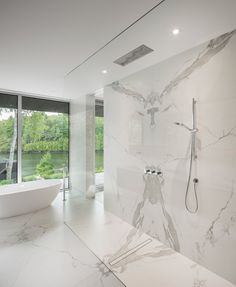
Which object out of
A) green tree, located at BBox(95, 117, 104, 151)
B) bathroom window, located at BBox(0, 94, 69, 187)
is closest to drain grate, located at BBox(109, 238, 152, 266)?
→ green tree, located at BBox(95, 117, 104, 151)

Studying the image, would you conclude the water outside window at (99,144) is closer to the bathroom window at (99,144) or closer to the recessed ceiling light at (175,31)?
the bathroom window at (99,144)

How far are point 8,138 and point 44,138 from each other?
0.80 meters

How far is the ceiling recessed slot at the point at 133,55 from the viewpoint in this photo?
91.6 inches

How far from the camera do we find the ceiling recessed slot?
2.33 meters

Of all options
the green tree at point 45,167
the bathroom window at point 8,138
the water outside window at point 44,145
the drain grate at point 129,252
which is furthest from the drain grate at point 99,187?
the bathroom window at point 8,138

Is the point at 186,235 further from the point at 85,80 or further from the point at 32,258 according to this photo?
the point at 85,80

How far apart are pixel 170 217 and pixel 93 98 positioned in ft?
9.73

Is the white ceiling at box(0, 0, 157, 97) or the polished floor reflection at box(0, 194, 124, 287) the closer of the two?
the white ceiling at box(0, 0, 157, 97)

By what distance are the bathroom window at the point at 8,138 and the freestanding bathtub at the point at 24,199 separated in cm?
46

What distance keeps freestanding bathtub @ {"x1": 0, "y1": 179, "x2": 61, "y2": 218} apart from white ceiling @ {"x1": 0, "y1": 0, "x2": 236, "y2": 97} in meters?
2.17

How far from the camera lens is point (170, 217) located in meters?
2.49

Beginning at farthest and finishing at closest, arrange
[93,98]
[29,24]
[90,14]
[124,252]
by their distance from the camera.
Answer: [93,98], [124,252], [29,24], [90,14]

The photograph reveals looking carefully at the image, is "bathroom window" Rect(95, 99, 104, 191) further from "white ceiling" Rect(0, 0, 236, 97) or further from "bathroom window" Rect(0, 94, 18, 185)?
"bathroom window" Rect(0, 94, 18, 185)

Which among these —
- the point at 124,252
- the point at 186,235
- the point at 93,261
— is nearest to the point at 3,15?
the point at 93,261
